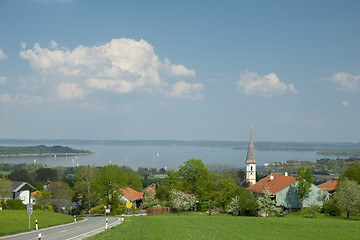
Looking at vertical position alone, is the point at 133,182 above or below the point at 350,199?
below

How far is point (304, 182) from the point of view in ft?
221

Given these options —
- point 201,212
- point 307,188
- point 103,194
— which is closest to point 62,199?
point 103,194

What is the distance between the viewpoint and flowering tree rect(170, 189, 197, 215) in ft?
196

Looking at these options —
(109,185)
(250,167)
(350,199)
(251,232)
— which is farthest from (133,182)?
(251,232)

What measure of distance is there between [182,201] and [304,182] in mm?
23846

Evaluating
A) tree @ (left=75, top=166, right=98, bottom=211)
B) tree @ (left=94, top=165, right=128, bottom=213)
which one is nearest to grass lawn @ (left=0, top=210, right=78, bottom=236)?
tree @ (left=94, top=165, right=128, bottom=213)

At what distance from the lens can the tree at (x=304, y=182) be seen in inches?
2628

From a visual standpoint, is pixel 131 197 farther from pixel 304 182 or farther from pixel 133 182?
pixel 304 182

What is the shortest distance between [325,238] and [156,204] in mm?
49781

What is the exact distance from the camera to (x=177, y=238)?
76.2ft

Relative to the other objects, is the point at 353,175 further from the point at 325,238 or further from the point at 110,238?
the point at 110,238

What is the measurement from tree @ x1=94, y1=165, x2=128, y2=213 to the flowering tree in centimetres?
1016

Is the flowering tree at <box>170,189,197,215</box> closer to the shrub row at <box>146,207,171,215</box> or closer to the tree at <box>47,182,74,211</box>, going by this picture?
the shrub row at <box>146,207,171,215</box>

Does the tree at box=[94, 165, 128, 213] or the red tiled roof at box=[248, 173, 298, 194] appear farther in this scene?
the red tiled roof at box=[248, 173, 298, 194]
